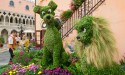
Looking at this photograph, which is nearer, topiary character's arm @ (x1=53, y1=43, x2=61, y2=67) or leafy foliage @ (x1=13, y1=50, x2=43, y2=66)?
topiary character's arm @ (x1=53, y1=43, x2=61, y2=67)

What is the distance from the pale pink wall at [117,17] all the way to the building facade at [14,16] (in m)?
40.3

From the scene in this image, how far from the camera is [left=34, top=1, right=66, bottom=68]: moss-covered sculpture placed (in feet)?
25.8

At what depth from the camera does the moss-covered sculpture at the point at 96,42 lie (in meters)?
5.06

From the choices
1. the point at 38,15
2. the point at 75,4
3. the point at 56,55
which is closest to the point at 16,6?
the point at 38,15

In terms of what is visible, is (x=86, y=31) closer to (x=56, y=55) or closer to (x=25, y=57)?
(x=56, y=55)

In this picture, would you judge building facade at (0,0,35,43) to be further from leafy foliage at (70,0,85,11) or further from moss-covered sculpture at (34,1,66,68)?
moss-covered sculpture at (34,1,66,68)

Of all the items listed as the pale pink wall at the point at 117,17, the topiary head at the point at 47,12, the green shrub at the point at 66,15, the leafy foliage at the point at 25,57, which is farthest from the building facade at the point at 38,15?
the topiary head at the point at 47,12

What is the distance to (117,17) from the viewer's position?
8.78m

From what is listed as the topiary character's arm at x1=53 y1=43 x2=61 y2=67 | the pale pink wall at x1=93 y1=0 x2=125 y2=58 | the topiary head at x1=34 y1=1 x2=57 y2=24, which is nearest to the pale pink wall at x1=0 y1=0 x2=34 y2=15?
the topiary head at x1=34 y1=1 x2=57 y2=24

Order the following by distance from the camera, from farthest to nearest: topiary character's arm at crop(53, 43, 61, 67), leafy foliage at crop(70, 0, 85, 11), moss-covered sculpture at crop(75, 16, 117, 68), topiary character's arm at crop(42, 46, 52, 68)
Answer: leafy foliage at crop(70, 0, 85, 11) → topiary character's arm at crop(42, 46, 52, 68) → topiary character's arm at crop(53, 43, 61, 67) → moss-covered sculpture at crop(75, 16, 117, 68)

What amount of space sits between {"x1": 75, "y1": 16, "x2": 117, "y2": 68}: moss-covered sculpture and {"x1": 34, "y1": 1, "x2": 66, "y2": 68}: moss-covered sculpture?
2.52 meters

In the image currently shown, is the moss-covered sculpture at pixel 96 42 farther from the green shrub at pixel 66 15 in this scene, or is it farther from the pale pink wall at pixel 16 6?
the pale pink wall at pixel 16 6

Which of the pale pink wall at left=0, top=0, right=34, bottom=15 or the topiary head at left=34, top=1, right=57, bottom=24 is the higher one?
the pale pink wall at left=0, top=0, right=34, bottom=15

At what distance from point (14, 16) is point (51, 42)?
147ft
